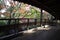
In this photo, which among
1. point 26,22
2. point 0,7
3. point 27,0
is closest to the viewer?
point 27,0

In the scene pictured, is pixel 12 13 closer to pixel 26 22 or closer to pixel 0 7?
pixel 0 7

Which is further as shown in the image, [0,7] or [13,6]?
[13,6]

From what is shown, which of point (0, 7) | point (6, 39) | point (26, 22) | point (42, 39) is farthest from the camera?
point (0, 7)

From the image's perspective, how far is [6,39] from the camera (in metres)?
10.5

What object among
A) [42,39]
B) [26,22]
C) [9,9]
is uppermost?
[9,9]

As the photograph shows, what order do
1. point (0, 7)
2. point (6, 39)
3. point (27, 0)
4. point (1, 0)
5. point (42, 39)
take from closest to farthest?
point (6, 39) → point (42, 39) → point (27, 0) → point (0, 7) → point (1, 0)

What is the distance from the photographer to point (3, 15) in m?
20.4

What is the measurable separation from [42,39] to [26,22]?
457 centimetres

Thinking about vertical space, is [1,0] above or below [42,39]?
above


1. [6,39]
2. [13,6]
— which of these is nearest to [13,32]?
[6,39]

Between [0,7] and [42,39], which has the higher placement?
[0,7]

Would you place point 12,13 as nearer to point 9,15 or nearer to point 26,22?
point 9,15

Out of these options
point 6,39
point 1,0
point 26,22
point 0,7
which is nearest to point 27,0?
point 26,22

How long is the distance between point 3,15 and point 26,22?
5229 millimetres
